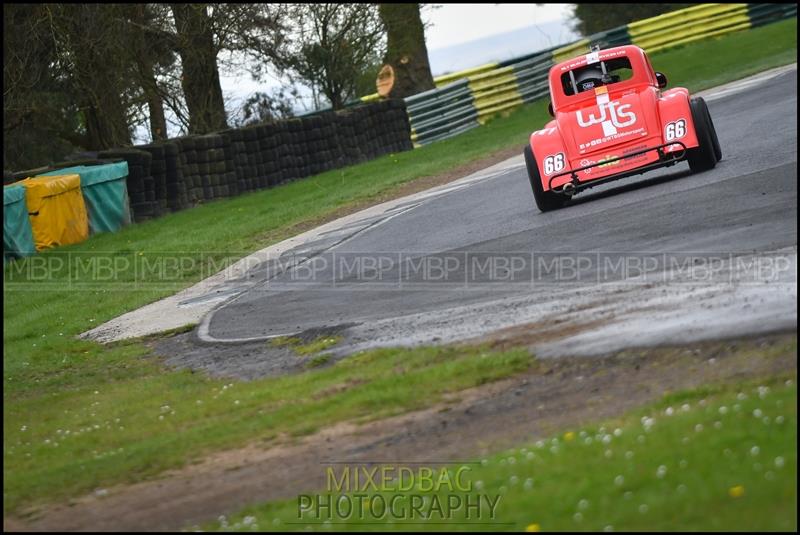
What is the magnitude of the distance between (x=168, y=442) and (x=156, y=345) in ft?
15.0

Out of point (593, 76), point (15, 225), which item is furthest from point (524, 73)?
point (593, 76)

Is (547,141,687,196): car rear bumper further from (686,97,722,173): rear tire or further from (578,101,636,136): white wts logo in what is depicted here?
(578,101,636,136): white wts logo

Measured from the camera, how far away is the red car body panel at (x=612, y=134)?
45.1 ft

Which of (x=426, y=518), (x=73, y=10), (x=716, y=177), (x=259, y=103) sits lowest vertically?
(x=426, y=518)

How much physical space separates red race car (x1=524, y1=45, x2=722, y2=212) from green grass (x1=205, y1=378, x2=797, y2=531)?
7.39 meters

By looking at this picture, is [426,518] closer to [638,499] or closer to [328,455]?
[638,499]

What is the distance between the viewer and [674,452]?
5594 millimetres

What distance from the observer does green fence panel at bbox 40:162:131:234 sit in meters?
23.2

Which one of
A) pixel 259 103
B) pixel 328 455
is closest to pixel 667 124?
pixel 328 455

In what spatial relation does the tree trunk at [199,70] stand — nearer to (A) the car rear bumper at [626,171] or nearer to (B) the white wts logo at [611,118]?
(B) the white wts logo at [611,118]

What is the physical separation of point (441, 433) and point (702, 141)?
7.83 metres

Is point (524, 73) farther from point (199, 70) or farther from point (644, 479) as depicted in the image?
point (644, 479)

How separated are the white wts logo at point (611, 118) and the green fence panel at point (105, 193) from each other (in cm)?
1169

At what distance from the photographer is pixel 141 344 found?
12.5 metres
